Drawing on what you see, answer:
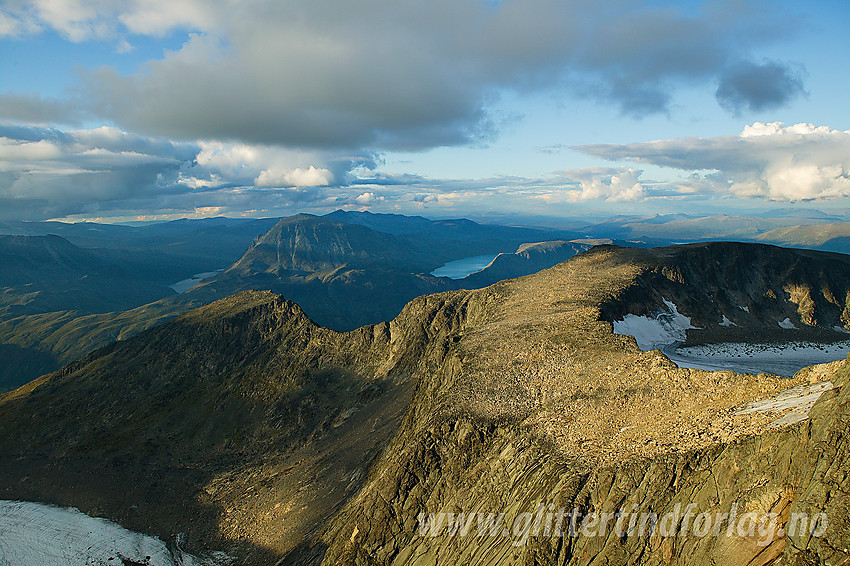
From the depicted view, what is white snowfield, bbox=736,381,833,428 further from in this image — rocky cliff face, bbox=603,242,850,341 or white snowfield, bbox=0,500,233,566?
white snowfield, bbox=0,500,233,566

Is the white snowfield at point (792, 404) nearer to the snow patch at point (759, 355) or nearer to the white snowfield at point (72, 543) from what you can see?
the snow patch at point (759, 355)

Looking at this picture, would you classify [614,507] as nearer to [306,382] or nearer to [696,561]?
[696,561]

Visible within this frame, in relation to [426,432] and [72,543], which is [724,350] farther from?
[72,543]

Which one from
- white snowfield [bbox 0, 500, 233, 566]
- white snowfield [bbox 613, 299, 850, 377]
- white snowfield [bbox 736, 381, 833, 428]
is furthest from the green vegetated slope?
white snowfield [bbox 613, 299, 850, 377]

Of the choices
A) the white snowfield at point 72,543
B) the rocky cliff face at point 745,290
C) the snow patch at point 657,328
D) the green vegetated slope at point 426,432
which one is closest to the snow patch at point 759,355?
the snow patch at point 657,328

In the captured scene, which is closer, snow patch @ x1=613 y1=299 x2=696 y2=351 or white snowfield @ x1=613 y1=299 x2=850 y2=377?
white snowfield @ x1=613 y1=299 x2=850 y2=377

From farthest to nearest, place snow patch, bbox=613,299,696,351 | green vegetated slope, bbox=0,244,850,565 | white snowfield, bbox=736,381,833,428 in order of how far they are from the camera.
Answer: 1. snow patch, bbox=613,299,696,351
2. green vegetated slope, bbox=0,244,850,565
3. white snowfield, bbox=736,381,833,428
